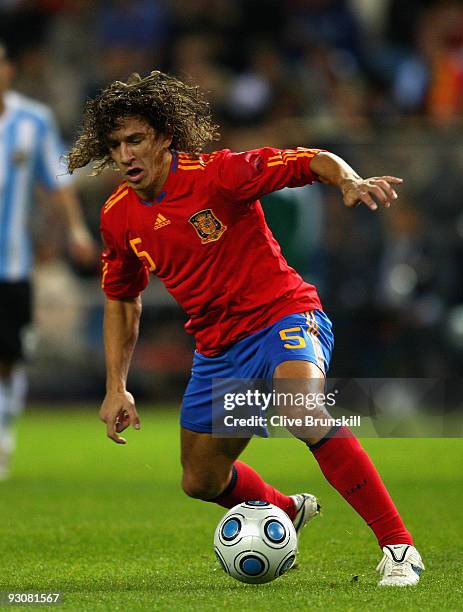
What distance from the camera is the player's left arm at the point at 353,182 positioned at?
14.0 ft

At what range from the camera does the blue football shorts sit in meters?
4.80

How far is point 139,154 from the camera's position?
493cm

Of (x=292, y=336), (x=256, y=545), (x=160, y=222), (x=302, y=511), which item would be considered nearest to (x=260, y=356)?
(x=292, y=336)

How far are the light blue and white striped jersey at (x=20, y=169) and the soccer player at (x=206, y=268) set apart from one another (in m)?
3.07

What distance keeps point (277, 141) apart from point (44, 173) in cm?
458

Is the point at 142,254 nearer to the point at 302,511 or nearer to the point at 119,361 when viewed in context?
the point at 119,361

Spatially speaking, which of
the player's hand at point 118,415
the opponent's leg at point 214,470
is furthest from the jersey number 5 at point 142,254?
the opponent's leg at point 214,470

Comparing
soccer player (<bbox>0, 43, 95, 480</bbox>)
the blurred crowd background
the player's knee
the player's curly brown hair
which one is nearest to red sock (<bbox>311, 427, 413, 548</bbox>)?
the player's knee

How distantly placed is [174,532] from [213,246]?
5.41 feet

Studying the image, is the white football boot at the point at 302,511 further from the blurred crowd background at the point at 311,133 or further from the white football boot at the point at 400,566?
the blurred crowd background at the point at 311,133

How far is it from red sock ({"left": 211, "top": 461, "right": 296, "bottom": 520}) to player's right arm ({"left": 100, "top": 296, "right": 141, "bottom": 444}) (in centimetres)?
52

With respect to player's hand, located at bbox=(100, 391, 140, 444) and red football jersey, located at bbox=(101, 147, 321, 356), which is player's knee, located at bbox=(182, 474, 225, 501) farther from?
red football jersey, located at bbox=(101, 147, 321, 356)

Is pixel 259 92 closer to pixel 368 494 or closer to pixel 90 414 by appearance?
pixel 90 414

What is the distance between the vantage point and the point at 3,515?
6.49 m
